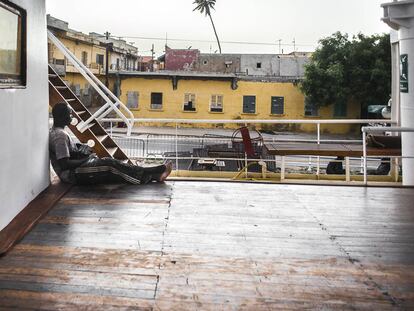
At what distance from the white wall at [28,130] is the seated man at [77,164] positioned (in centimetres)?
12

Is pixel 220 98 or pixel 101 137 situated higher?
pixel 220 98

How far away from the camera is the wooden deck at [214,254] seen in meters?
2.46

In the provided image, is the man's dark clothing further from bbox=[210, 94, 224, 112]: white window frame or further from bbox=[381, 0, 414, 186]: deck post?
bbox=[210, 94, 224, 112]: white window frame

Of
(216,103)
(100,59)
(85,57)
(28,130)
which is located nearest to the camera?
(28,130)

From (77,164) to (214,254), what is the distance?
254 cm

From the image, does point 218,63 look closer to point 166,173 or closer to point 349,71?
point 349,71

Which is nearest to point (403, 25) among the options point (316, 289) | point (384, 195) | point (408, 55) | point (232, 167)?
point (408, 55)

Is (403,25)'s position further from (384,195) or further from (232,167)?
(232,167)

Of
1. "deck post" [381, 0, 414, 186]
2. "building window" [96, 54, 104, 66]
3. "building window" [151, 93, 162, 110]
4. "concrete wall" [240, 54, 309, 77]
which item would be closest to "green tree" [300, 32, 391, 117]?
"concrete wall" [240, 54, 309, 77]

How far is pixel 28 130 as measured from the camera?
434cm

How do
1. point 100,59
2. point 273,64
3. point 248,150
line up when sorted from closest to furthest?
point 248,150
point 100,59
point 273,64

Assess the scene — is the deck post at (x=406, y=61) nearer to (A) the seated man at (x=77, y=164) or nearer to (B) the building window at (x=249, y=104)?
(A) the seated man at (x=77, y=164)

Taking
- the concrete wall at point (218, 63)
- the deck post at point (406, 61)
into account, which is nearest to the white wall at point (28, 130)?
the deck post at point (406, 61)

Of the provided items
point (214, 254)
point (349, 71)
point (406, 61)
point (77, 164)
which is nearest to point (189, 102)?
point (349, 71)
